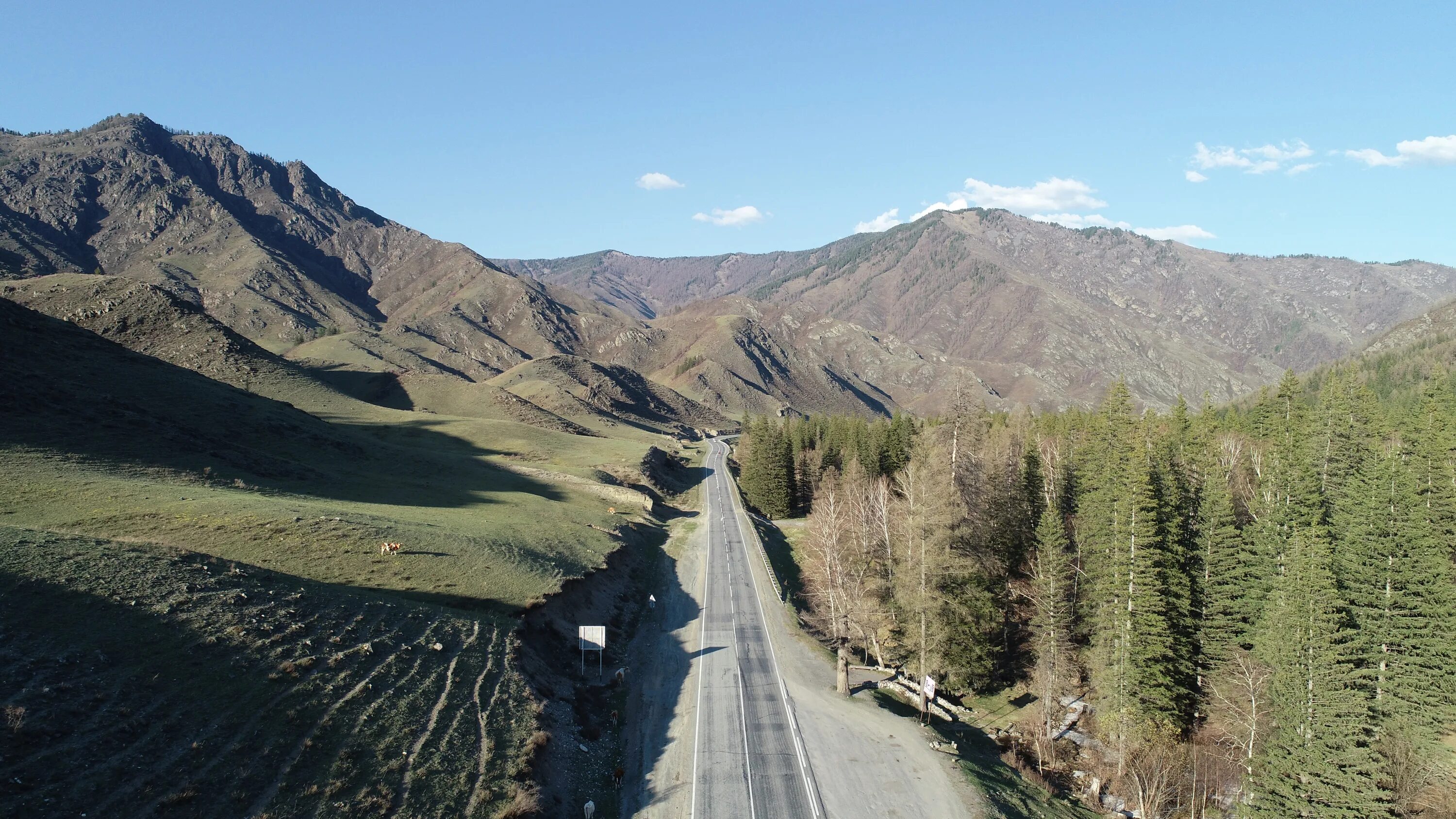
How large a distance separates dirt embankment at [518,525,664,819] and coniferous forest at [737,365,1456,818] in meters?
12.6

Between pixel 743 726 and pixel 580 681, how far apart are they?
8.69 m

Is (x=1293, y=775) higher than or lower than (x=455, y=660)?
lower

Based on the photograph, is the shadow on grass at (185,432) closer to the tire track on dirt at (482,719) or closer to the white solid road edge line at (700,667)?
the white solid road edge line at (700,667)

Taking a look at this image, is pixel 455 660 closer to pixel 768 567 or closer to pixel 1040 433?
pixel 768 567

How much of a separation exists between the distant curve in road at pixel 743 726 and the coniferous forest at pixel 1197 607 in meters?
4.86

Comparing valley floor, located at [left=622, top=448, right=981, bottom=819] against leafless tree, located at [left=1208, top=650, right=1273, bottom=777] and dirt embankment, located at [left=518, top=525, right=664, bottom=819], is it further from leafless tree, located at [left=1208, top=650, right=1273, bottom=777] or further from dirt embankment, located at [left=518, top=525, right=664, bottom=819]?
leafless tree, located at [left=1208, top=650, right=1273, bottom=777]

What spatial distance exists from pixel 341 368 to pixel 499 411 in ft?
170

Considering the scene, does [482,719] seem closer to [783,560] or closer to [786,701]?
[786,701]

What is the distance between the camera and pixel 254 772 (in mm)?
17688

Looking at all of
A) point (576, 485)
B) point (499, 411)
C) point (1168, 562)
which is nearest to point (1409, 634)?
point (1168, 562)

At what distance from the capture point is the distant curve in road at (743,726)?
79.2 ft

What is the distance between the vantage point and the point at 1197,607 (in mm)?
37688

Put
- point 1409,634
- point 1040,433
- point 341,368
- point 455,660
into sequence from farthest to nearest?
point 341,368, point 1040,433, point 1409,634, point 455,660

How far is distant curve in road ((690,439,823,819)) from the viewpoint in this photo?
24.1m
